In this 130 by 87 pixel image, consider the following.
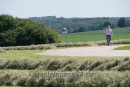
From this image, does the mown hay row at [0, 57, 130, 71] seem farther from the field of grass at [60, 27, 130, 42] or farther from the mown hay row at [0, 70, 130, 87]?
the field of grass at [60, 27, 130, 42]

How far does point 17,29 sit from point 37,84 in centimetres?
2120

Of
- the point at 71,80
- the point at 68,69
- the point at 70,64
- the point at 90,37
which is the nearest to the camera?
the point at 71,80

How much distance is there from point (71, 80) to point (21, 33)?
69.2 feet

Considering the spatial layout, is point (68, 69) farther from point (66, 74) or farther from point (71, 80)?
point (71, 80)

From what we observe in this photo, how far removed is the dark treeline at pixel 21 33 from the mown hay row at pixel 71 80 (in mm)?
18755

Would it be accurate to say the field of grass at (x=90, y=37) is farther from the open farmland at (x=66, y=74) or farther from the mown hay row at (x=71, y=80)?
the mown hay row at (x=71, y=80)

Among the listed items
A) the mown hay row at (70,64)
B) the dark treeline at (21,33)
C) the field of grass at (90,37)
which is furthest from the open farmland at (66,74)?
the field of grass at (90,37)

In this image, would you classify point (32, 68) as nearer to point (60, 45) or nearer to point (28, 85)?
point (28, 85)

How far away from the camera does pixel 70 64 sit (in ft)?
39.4

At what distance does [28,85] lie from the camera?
9.39m

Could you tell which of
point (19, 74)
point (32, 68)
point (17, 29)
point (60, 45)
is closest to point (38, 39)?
point (17, 29)

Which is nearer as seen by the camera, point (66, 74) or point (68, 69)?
point (66, 74)

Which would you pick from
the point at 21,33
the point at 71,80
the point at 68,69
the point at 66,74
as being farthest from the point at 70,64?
the point at 21,33

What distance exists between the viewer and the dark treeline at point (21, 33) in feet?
93.7
